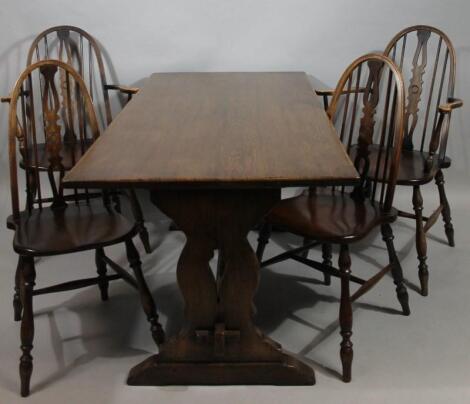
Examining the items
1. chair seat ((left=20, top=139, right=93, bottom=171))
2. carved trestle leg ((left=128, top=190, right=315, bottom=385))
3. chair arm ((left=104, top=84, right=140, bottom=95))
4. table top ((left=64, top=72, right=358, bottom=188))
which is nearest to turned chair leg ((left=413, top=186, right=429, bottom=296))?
table top ((left=64, top=72, right=358, bottom=188))

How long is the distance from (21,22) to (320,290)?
198 centimetres

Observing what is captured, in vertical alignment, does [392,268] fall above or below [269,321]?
above

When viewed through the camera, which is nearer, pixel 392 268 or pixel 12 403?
pixel 12 403

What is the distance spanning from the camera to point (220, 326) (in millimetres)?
1875

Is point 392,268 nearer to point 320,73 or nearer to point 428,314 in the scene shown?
point 428,314

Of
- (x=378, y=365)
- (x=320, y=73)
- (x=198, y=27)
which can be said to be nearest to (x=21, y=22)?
(x=198, y=27)

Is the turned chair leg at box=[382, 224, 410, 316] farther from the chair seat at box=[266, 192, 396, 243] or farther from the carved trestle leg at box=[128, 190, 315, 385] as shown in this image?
the carved trestle leg at box=[128, 190, 315, 385]

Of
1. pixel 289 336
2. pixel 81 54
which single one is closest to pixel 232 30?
pixel 81 54

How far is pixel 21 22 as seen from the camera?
3.04m

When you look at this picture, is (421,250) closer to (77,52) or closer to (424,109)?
(424,109)

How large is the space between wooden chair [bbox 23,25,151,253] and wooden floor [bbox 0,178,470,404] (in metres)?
0.58

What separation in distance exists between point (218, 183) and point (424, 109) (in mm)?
2046

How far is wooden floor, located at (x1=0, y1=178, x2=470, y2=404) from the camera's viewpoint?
189 centimetres

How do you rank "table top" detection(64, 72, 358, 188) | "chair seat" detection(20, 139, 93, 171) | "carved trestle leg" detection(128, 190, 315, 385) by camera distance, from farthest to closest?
"chair seat" detection(20, 139, 93, 171) → "carved trestle leg" detection(128, 190, 315, 385) → "table top" detection(64, 72, 358, 188)
